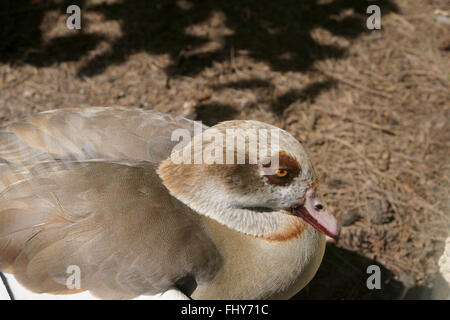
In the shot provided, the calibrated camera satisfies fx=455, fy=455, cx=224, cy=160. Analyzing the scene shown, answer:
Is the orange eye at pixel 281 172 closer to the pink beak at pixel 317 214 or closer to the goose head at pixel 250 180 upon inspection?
the goose head at pixel 250 180

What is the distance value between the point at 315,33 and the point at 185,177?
2620mm

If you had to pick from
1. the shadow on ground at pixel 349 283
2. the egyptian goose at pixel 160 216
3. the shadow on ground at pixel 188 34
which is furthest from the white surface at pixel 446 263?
the shadow on ground at pixel 188 34

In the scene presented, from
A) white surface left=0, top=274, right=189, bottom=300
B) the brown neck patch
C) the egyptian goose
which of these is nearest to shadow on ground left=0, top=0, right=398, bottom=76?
the egyptian goose

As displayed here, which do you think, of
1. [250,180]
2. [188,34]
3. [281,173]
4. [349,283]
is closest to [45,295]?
[250,180]

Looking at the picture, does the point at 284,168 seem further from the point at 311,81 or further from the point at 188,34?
the point at 188,34

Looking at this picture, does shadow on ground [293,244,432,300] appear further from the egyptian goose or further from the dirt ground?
the egyptian goose

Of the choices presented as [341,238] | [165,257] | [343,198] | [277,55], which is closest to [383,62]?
[277,55]

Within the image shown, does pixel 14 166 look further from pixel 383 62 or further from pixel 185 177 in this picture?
pixel 383 62

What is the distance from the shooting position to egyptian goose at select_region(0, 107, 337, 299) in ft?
6.47

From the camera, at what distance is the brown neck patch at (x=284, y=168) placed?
203 cm

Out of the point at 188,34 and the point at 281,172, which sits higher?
the point at 188,34

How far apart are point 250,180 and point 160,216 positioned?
44cm

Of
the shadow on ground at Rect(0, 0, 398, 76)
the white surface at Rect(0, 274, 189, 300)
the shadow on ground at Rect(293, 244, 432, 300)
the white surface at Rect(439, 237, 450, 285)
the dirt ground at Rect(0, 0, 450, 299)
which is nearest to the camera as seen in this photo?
the white surface at Rect(0, 274, 189, 300)

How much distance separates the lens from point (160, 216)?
2057 mm
